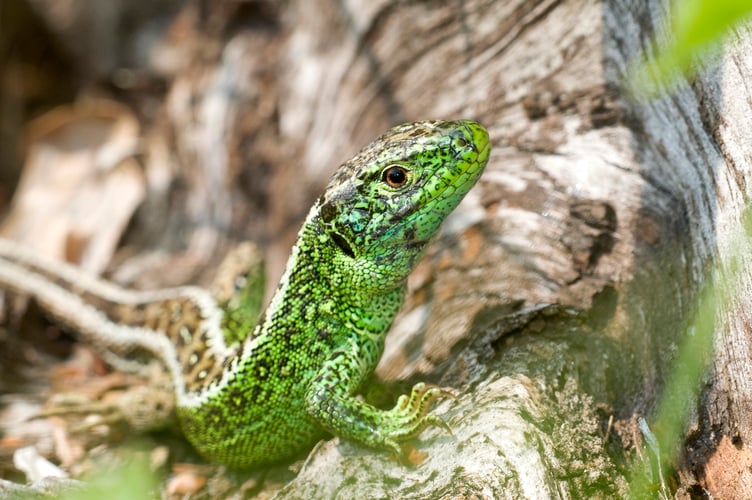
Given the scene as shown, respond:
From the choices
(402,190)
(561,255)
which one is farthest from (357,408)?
(561,255)

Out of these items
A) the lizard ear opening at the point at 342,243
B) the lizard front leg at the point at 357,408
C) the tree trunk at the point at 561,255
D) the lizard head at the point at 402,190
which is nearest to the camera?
the tree trunk at the point at 561,255

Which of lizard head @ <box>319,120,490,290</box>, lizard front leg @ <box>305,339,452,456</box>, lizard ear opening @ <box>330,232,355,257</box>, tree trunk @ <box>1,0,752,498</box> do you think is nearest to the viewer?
tree trunk @ <box>1,0,752,498</box>

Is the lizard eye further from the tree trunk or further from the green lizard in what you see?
the tree trunk

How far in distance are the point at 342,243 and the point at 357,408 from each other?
2.94 ft

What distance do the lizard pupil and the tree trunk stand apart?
2.98ft

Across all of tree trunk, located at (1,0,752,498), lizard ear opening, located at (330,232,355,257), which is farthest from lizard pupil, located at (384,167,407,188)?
tree trunk, located at (1,0,752,498)

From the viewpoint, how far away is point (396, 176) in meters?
3.59

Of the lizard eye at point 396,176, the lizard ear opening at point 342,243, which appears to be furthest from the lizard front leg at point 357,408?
the lizard eye at point 396,176

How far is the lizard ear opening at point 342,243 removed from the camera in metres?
3.81

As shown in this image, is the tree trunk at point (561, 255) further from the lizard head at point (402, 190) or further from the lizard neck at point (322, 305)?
the lizard head at point (402, 190)

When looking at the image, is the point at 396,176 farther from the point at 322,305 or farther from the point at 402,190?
the point at 322,305

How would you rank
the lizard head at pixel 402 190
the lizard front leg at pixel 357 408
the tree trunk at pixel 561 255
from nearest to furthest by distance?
1. the tree trunk at pixel 561 255
2. the lizard front leg at pixel 357 408
3. the lizard head at pixel 402 190

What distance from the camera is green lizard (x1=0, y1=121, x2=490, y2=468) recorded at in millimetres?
3543

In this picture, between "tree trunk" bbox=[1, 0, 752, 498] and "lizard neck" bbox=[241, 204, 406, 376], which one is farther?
"lizard neck" bbox=[241, 204, 406, 376]
